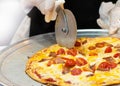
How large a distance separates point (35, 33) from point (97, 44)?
0.90ft

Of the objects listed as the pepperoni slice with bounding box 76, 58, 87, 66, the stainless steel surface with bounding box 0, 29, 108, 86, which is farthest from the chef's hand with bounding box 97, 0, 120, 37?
the pepperoni slice with bounding box 76, 58, 87, 66

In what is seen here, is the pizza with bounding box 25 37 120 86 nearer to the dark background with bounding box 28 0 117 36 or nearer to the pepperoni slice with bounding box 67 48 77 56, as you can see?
the pepperoni slice with bounding box 67 48 77 56

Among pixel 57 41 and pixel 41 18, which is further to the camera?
pixel 41 18

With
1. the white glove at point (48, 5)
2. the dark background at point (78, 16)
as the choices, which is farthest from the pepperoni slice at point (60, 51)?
the dark background at point (78, 16)

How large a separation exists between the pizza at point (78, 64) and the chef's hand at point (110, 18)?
61 mm

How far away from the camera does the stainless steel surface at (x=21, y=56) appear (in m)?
1.00

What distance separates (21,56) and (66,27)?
170 millimetres

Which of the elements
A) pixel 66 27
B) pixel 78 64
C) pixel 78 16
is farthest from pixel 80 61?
pixel 78 16

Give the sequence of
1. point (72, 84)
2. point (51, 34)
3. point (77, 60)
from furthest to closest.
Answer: point (51, 34)
point (77, 60)
point (72, 84)

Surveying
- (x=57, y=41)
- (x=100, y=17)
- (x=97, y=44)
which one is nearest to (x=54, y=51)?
(x=57, y=41)

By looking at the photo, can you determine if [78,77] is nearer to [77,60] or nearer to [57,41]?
[77,60]

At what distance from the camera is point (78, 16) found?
1389 mm

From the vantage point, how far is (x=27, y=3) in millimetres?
1172

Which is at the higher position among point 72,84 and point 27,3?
point 27,3
